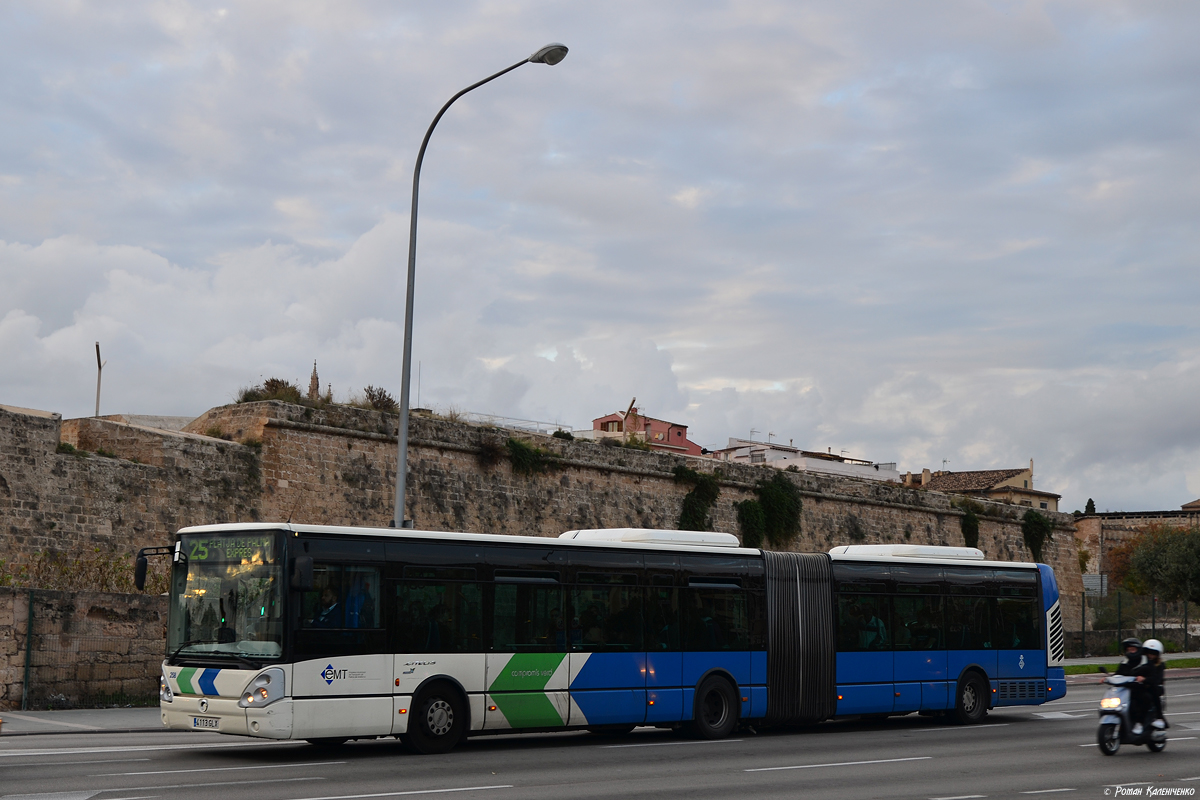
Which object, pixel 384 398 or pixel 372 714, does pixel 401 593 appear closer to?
pixel 372 714

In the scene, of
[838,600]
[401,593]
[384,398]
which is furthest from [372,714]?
[384,398]

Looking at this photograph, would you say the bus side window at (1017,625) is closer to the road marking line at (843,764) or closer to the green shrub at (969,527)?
the road marking line at (843,764)

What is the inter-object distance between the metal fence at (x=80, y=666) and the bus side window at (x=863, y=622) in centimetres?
1164

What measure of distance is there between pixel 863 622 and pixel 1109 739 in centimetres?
471

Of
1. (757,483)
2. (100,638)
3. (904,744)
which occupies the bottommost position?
(904,744)

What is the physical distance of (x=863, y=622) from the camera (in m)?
18.6

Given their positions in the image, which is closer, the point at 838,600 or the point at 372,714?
the point at 372,714

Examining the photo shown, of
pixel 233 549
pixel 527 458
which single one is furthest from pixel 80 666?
pixel 527 458

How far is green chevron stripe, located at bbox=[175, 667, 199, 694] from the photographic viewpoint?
13.3 metres

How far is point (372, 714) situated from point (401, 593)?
142 centimetres

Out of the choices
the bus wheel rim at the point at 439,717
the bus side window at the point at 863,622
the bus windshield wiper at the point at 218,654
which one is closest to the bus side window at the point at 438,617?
the bus wheel rim at the point at 439,717

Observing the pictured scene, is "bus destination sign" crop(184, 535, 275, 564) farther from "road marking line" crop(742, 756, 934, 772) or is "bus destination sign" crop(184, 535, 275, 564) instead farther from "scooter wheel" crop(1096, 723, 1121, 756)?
"scooter wheel" crop(1096, 723, 1121, 756)

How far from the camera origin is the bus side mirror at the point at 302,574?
13125 mm

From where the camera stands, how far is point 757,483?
1620 inches
